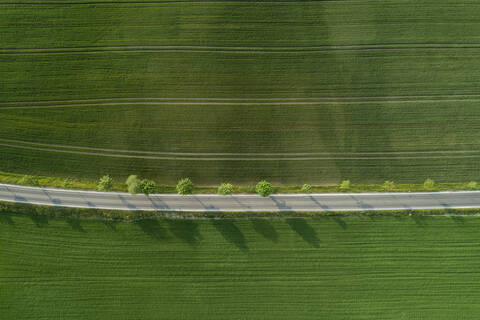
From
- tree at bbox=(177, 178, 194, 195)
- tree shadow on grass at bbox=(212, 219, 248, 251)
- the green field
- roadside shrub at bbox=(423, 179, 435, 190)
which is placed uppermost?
the green field

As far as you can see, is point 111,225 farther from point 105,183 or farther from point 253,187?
point 253,187

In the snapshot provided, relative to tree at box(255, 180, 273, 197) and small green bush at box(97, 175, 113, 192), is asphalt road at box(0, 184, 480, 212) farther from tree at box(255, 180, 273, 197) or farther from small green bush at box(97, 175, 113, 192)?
tree at box(255, 180, 273, 197)

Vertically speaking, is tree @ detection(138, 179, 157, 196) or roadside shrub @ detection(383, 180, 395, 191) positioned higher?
tree @ detection(138, 179, 157, 196)

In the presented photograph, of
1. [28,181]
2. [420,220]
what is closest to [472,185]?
[420,220]

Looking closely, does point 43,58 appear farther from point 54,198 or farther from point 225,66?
point 225,66

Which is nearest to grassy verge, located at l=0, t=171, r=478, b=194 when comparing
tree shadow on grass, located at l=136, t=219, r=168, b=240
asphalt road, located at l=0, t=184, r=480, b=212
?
asphalt road, located at l=0, t=184, r=480, b=212

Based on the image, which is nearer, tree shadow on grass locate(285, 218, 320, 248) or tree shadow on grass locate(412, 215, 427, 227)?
tree shadow on grass locate(285, 218, 320, 248)

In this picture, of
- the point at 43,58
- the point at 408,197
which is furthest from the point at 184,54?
the point at 408,197
